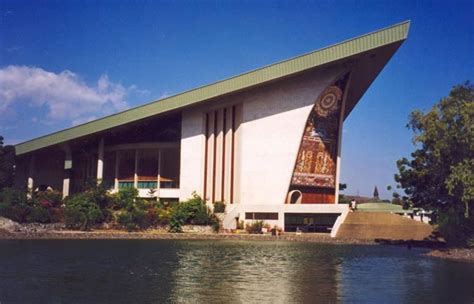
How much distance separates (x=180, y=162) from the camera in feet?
162

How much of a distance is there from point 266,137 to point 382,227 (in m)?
13.4

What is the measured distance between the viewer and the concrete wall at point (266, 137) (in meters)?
44.6

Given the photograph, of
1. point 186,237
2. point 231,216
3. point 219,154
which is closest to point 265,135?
point 219,154

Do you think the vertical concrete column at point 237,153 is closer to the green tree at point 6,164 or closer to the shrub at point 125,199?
the shrub at point 125,199

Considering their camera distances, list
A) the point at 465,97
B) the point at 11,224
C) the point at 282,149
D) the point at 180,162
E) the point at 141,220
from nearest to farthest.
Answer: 1. the point at 465,97
2. the point at 11,224
3. the point at 141,220
4. the point at 282,149
5. the point at 180,162

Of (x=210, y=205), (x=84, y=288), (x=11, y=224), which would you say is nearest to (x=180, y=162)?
(x=210, y=205)

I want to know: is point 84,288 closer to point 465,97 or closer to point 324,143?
point 465,97

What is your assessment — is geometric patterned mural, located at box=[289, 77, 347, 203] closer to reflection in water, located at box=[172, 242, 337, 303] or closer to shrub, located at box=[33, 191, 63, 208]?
shrub, located at box=[33, 191, 63, 208]

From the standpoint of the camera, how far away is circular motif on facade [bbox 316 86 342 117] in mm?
44812

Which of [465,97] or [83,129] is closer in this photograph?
[465,97]

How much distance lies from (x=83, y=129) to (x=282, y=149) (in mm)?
18485

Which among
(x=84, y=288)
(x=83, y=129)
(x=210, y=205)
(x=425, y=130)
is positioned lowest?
(x=84, y=288)

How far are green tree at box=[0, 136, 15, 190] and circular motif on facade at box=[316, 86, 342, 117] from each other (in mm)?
33968

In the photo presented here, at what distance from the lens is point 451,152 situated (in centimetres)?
2616
